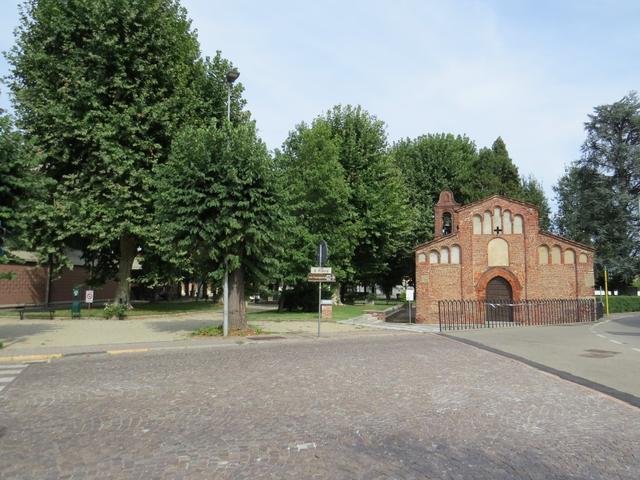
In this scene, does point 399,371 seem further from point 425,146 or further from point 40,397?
point 425,146

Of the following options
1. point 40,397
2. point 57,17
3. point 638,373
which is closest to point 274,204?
point 40,397

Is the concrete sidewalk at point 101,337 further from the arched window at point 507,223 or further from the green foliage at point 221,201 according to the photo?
the arched window at point 507,223

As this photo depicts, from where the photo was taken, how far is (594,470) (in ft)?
15.3

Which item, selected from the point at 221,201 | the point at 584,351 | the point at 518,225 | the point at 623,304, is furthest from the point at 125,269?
the point at 623,304

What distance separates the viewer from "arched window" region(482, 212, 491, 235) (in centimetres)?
2931

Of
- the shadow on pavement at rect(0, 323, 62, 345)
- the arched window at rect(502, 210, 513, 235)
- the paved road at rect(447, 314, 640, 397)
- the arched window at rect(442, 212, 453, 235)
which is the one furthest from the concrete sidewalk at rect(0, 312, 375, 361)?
the arched window at rect(442, 212, 453, 235)

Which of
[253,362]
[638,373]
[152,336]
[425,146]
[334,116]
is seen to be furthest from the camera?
[425,146]

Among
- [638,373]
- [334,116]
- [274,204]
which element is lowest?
[638,373]

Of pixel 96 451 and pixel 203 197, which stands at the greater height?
pixel 203 197

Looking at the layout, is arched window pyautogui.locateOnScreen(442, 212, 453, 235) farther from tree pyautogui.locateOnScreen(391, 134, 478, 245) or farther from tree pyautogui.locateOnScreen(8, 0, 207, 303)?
tree pyautogui.locateOnScreen(8, 0, 207, 303)

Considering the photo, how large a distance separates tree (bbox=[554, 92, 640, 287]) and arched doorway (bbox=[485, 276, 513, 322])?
21.7 m

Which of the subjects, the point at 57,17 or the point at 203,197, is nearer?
the point at 203,197

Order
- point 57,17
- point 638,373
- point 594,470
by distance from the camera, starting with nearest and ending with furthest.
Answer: point 594,470 → point 638,373 → point 57,17

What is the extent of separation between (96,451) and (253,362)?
20.9ft
